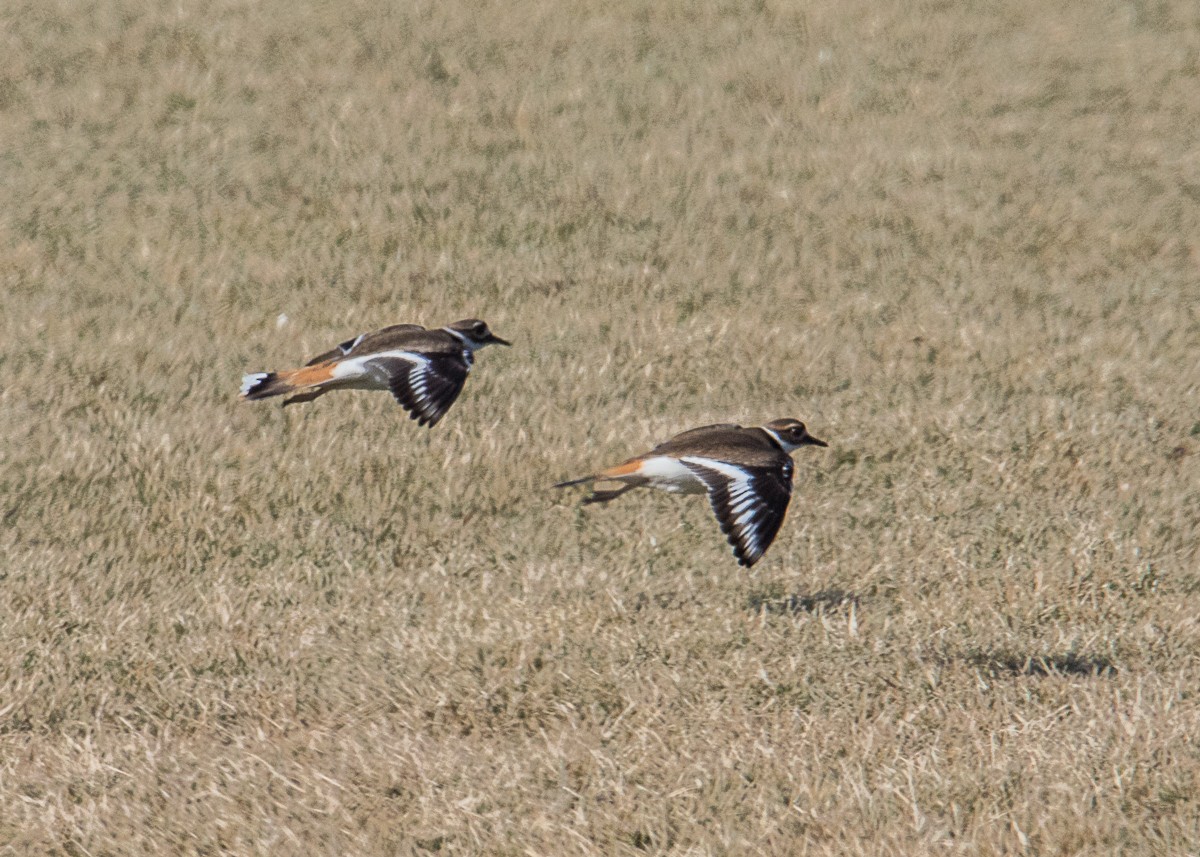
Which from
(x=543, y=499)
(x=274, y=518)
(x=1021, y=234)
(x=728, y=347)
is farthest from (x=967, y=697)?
(x=1021, y=234)

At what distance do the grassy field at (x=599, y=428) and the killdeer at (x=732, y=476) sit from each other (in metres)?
0.54

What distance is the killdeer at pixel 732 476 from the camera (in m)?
6.45

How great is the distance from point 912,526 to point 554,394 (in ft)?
9.32

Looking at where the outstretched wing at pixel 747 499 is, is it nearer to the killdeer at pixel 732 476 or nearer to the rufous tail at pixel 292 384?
the killdeer at pixel 732 476

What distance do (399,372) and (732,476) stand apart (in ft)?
5.13

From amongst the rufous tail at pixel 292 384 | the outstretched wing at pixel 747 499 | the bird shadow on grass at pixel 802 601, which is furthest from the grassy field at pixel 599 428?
the rufous tail at pixel 292 384

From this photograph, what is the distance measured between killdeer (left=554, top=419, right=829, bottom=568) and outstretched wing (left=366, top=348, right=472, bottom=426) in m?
0.72

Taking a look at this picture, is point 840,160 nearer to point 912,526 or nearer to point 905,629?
point 912,526

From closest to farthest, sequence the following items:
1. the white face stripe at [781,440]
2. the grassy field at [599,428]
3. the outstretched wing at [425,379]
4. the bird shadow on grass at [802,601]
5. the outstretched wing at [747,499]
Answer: the grassy field at [599,428]
the outstretched wing at [747,499]
the outstretched wing at [425,379]
the bird shadow on grass at [802,601]
the white face stripe at [781,440]

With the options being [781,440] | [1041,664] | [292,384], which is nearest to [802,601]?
[781,440]

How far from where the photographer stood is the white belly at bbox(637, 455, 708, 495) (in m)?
7.01

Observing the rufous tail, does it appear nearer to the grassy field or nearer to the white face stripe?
the grassy field

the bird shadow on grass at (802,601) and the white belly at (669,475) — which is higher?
the white belly at (669,475)

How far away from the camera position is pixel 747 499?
21.5ft
